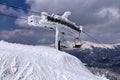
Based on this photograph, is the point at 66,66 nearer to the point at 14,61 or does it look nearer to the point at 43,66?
the point at 43,66

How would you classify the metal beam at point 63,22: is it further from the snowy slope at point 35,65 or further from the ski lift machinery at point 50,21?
the snowy slope at point 35,65

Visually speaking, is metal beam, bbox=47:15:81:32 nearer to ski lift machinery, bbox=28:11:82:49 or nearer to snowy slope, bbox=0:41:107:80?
ski lift machinery, bbox=28:11:82:49

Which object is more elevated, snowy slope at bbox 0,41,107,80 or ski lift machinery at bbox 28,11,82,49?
ski lift machinery at bbox 28,11,82,49

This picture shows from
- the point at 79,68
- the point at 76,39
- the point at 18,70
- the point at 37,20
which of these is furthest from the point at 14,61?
the point at 76,39

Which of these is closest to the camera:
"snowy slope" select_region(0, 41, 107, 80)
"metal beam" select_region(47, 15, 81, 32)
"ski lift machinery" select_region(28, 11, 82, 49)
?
"snowy slope" select_region(0, 41, 107, 80)

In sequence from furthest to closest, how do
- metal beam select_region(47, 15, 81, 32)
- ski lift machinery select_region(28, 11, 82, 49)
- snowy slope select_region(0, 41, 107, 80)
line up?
metal beam select_region(47, 15, 81, 32) < ski lift machinery select_region(28, 11, 82, 49) < snowy slope select_region(0, 41, 107, 80)

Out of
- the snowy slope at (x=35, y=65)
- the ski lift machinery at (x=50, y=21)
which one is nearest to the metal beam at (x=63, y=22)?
the ski lift machinery at (x=50, y=21)

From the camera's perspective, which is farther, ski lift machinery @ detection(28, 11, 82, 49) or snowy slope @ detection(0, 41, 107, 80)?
ski lift machinery @ detection(28, 11, 82, 49)

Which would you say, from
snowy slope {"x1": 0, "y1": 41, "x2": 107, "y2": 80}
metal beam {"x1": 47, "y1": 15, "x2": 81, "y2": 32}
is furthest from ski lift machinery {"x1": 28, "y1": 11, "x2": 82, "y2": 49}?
snowy slope {"x1": 0, "y1": 41, "x2": 107, "y2": 80}

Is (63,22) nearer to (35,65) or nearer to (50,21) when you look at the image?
(50,21)

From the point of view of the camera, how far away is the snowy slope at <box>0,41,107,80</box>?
462 inches

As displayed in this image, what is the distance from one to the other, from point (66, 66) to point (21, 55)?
9.11 feet

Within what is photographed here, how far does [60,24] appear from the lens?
70.0ft

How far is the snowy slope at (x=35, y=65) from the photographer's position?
38.5 ft
